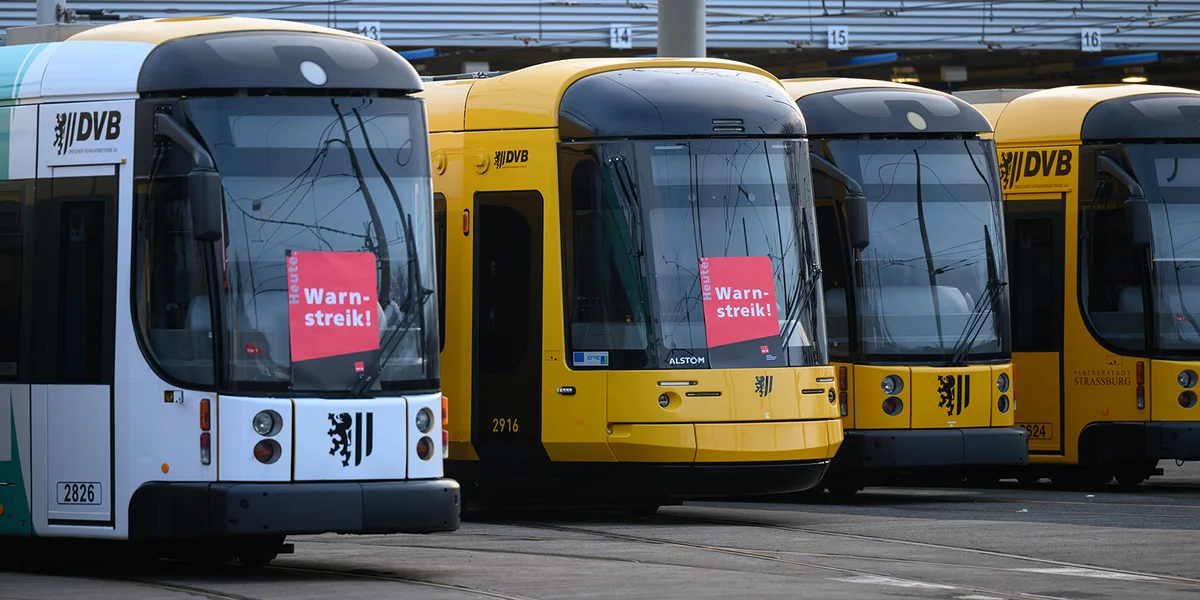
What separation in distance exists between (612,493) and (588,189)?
7.01 ft

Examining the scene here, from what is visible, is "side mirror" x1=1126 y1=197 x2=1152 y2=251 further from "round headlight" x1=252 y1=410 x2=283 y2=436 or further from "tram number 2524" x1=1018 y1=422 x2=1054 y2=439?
"round headlight" x1=252 y1=410 x2=283 y2=436

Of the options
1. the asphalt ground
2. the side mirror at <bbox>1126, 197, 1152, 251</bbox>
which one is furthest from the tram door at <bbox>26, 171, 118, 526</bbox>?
the side mirror at <bbox>1126, 197, 1152, 251</bbox>

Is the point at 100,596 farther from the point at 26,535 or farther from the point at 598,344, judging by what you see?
the point at 598,344

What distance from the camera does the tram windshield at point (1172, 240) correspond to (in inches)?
744

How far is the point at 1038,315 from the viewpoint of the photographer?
19641 millimetres

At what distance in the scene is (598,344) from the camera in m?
15.5

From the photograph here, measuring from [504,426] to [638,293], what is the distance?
1.53 metres

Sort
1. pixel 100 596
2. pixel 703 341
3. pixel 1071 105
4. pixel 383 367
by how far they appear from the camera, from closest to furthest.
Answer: pixel 100 596
pixel 383 367
pixel 703 341
pixel 1071 105

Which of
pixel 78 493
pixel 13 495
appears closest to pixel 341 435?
pixel 78 493

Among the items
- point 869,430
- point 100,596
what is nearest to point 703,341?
point 869,430

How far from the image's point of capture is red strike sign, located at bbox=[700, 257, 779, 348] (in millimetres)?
15312

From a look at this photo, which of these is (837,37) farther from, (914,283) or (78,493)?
(78,493)

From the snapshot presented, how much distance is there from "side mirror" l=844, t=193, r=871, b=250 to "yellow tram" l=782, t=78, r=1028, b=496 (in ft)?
1.19

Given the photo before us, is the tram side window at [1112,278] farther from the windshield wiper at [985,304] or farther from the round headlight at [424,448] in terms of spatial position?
the round headlight at [424,448]
